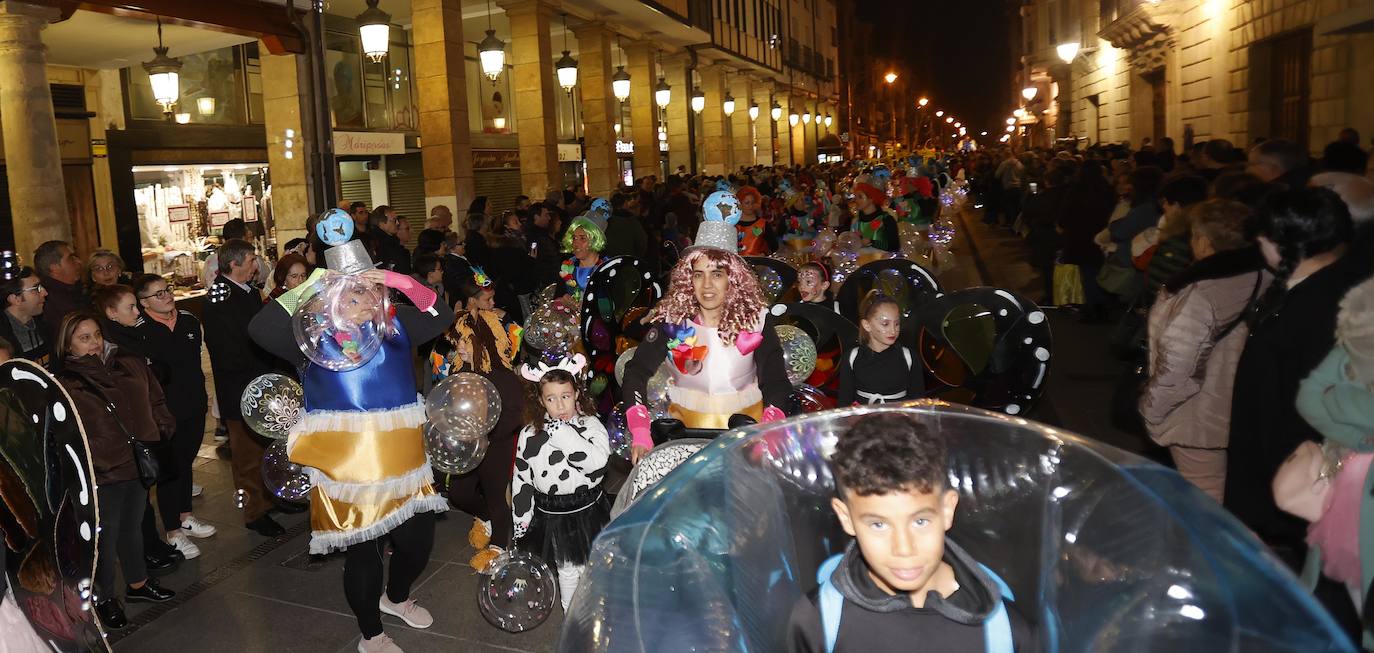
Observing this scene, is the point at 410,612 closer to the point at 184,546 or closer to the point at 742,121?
the point at 184,546

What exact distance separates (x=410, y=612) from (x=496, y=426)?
1.16 m

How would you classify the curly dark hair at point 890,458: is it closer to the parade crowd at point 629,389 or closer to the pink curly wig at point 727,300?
the parade crowd at point 629,389

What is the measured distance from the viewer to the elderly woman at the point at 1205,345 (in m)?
4.13

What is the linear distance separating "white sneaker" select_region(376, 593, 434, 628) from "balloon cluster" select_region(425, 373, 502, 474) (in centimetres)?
79

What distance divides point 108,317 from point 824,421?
490cm

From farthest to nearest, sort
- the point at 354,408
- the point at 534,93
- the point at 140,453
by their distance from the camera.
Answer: the point at 534,93 < the point at 140,453 < the point at 354,408

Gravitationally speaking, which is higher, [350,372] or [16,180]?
[16,180]

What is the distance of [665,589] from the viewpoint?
156cm

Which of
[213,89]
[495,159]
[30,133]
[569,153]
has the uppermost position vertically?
[213,89]

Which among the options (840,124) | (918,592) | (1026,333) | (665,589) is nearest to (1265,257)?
(1026,333)

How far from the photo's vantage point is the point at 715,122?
32312 millimetres

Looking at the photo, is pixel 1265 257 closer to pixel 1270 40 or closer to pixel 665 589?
pixel 665 589

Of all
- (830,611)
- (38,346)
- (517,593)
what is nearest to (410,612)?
(517,593)

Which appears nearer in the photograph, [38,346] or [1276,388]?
[1276,388]
